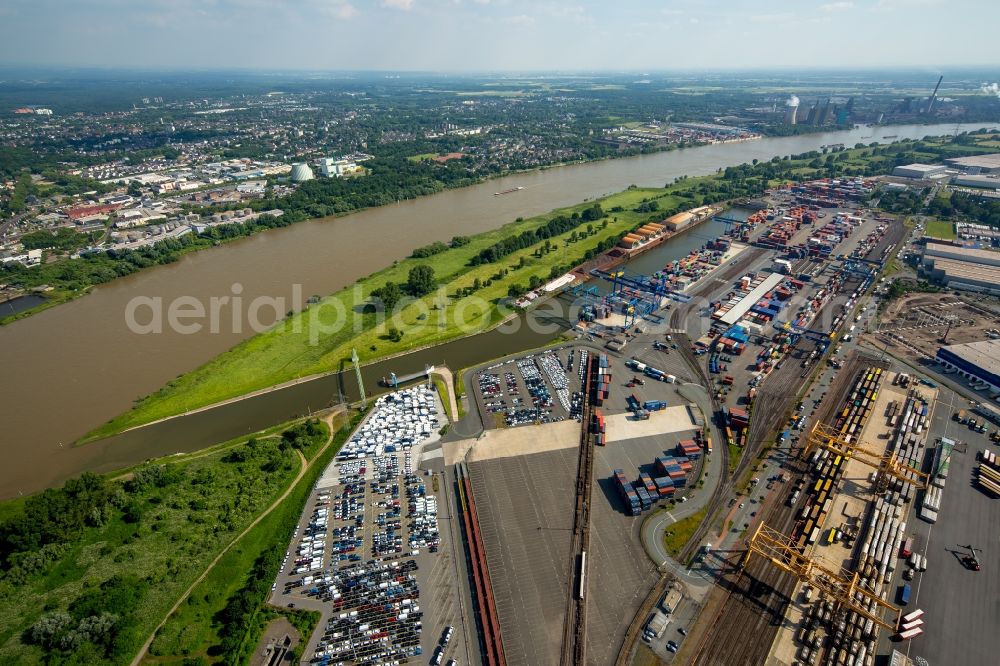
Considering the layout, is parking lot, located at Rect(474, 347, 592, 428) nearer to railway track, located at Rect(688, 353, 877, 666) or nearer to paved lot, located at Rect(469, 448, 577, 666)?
paved lot, located at Rect(469, 448, 577, 666)

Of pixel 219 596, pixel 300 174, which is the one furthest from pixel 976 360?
pixel 300 174

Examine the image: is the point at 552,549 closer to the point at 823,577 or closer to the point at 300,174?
the point at 823,577

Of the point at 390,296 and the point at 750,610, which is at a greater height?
the point at 390,296

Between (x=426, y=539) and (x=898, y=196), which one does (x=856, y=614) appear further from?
(x=898, y=196)

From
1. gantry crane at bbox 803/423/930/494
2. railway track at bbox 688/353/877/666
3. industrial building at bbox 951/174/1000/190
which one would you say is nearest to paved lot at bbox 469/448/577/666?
railway track at bbox 688/353/877/666

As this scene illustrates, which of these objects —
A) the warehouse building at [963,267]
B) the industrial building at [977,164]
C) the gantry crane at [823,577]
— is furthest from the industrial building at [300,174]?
the industrial building at [977,164]
